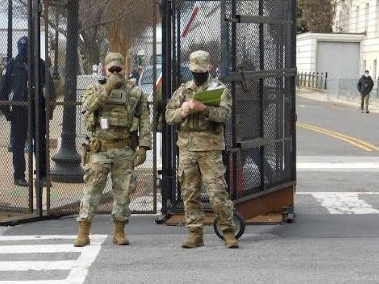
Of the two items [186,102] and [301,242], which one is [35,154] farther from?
[301,242]

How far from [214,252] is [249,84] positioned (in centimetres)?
182

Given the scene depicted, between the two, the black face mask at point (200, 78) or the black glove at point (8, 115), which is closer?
the black face mask at point (200, 78)

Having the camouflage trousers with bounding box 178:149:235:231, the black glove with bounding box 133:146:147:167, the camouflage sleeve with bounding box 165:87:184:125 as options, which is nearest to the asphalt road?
the camouflage trousers with bounding box 178:149:235:231

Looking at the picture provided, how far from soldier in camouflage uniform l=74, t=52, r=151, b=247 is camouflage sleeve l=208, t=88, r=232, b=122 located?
2.22 ft

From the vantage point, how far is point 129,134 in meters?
7.41

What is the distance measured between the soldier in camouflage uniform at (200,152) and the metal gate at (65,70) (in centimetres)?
143

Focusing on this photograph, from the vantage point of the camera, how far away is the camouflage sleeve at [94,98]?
23.5ft

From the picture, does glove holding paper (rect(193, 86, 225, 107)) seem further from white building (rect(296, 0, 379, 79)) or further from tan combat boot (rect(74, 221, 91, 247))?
white building (rect(296, 0, 379, 79))

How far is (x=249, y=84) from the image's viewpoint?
8047mm

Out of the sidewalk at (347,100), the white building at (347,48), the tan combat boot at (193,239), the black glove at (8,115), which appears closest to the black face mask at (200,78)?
the tan combat boot at (193,239)

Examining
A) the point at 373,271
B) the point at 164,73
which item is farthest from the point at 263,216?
the point at 373,271

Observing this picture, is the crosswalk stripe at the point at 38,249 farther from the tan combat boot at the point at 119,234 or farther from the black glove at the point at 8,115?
the black glove at the point at 8,115

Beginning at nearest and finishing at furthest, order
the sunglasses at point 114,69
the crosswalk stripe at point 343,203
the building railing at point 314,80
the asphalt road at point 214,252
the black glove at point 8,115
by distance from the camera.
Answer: the asphalt road at point 214,252 → the sunglasses at point 114,69 → the black glove at point 8,115 → the crosswalk stripe at point 343,203 → the building railing at point 314,80

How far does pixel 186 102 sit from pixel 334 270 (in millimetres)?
1915
